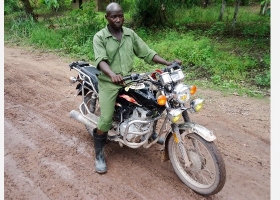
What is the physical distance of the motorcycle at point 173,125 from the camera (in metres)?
2.96

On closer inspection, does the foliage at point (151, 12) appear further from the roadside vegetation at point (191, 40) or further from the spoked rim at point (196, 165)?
the spoked rim at point (196, 165)

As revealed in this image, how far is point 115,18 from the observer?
3.22 metres

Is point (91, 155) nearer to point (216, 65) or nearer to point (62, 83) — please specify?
point (62, 83)

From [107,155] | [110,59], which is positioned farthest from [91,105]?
[110,59]

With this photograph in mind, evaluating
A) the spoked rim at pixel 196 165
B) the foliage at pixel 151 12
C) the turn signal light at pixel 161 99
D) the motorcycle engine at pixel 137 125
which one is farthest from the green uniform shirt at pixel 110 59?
the foliage at pixel 151 12

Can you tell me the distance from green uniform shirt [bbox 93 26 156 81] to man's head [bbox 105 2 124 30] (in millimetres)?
148

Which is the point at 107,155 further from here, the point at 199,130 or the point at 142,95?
the point at 199,130

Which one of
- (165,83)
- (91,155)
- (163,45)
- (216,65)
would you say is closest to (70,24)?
(163,45)

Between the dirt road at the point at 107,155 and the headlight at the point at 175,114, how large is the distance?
0.84m

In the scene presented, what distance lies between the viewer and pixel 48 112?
5.15 meters

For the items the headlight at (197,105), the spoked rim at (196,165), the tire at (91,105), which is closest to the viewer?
the headlight at (197,105)

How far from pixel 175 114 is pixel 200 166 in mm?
697

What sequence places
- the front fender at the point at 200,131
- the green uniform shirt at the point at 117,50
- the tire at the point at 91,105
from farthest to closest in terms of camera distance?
the tire at the point at 91,105
the green uniform shirt at the point at 117,50
the front fender at the point at 200,131

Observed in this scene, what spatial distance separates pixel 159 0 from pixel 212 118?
8.06 meters
